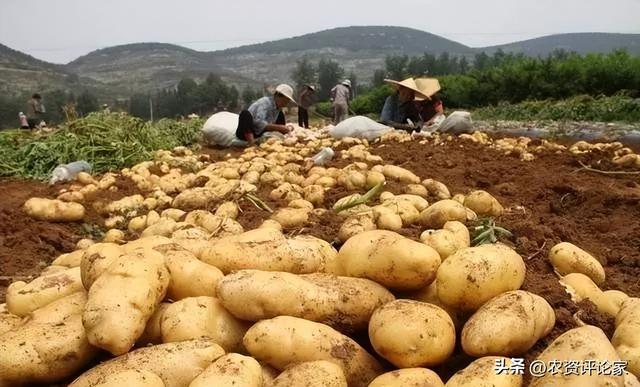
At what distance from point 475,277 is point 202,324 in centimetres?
91

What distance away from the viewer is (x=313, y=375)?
1.45 meters

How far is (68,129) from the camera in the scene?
718cm

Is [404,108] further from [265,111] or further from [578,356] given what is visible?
[578,356]

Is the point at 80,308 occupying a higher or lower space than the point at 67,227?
Result: higher

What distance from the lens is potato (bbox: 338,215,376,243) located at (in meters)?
2.40

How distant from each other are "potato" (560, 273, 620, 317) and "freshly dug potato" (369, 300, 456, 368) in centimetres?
61

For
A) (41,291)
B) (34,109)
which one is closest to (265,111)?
(41,291)

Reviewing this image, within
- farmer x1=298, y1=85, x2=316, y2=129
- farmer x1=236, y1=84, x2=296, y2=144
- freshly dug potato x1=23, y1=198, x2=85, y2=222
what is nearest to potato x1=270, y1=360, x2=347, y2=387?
freshly dug potato x1=23, y1=198, x2=85, y2=222

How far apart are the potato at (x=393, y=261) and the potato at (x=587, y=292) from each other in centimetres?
55

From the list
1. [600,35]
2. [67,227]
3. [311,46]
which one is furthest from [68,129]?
[600,35]

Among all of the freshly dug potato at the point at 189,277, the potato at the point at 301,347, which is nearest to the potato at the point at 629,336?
the potato at the point at 301,347

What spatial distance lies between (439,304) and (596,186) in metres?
2.68

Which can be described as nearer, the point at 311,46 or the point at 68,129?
the point at 68,129

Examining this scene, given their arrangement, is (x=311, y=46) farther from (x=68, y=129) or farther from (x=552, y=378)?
(x=552, y=378)
